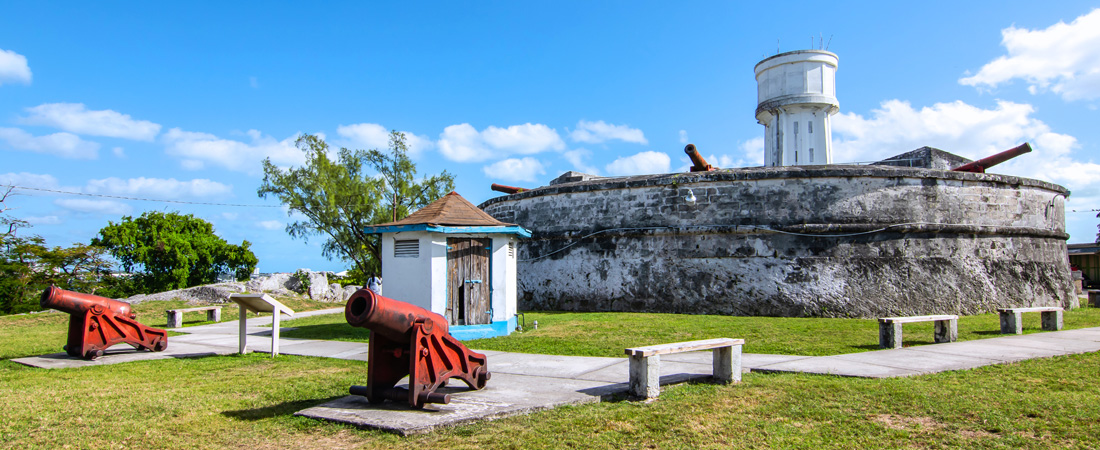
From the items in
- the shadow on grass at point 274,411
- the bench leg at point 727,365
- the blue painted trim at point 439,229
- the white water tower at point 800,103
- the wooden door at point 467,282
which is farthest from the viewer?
the white water tower at point 800,103

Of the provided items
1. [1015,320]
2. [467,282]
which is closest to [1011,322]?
[1015,320]

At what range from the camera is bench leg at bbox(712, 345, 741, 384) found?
560 centimetres

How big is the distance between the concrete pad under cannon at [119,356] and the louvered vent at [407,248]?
107 inches

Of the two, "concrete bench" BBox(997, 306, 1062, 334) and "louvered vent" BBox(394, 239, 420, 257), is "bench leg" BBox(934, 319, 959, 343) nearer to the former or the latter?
"concrete bench" BBox(997, 306, 1062, 334)

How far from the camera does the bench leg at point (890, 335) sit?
25.4 ft

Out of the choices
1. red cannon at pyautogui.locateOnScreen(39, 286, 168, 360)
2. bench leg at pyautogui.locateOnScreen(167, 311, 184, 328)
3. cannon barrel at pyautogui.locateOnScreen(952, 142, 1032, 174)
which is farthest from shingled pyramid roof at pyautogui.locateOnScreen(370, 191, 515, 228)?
cannon barrel at pyautogui.locateOnScreen(952, 142, 1032, 174)

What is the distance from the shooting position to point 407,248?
9836mm

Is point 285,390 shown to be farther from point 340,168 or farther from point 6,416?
point 340,168

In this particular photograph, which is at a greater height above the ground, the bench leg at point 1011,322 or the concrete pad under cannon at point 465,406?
the bench leg at point 1011,322

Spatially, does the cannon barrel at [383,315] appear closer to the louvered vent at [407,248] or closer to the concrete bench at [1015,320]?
the louvered vent at [407,248]

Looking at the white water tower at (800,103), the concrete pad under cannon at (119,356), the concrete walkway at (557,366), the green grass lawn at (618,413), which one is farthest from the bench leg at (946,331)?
the white water tower at (800,103)

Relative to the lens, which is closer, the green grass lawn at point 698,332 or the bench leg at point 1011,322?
the green grass lawn at point 698,332

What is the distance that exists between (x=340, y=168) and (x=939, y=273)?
20002 mm

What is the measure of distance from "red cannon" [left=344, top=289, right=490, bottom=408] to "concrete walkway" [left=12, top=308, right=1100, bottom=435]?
0.38 feet
